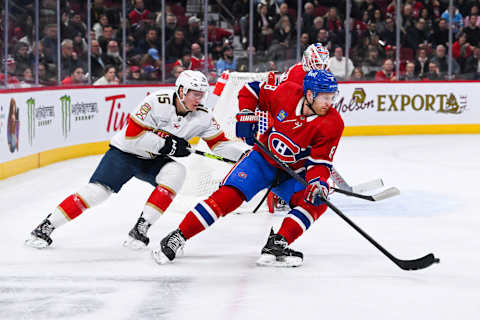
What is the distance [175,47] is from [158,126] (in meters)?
6.16

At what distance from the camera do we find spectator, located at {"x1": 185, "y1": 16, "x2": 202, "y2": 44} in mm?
10377

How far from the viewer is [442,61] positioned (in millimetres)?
11477

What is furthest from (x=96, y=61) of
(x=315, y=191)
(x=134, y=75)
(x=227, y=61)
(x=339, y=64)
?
(x=315, y=191)

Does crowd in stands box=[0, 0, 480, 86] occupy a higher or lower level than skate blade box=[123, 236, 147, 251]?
higher

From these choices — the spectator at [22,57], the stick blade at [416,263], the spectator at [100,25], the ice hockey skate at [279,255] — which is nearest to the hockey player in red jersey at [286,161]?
the ice hockey skate at [279,255]

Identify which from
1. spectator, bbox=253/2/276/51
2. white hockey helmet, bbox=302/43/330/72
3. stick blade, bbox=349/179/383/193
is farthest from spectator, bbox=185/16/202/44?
white hockey helmet, bbox=302/43/330/72

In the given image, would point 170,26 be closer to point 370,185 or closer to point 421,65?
point 421,65

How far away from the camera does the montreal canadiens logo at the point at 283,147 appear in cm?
384

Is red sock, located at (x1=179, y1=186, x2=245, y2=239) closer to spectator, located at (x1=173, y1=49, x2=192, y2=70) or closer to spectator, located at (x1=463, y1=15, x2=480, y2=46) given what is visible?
spectator, located at (x1=173, y1=49, x2=192, y2=70)

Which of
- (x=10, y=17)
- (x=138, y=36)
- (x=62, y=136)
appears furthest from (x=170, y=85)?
(x=10, y=17)

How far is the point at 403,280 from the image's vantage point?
3648 mm

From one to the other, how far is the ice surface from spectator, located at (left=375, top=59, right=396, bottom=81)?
5.05 metres

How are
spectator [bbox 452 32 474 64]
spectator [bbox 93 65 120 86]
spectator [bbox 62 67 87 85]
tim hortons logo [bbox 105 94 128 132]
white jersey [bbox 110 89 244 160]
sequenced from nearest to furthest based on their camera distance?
1. white jersey [bbox 110 89 244 160]
2. spectator [bbox 62 67 87 85]
3. tim hortons logo [bbox 105 94 128 132]
4. spectator [bbox 93 65 120 86]
5. spectator [bbox 452 32 474 64]

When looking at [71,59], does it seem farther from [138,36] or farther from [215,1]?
[215,1]
